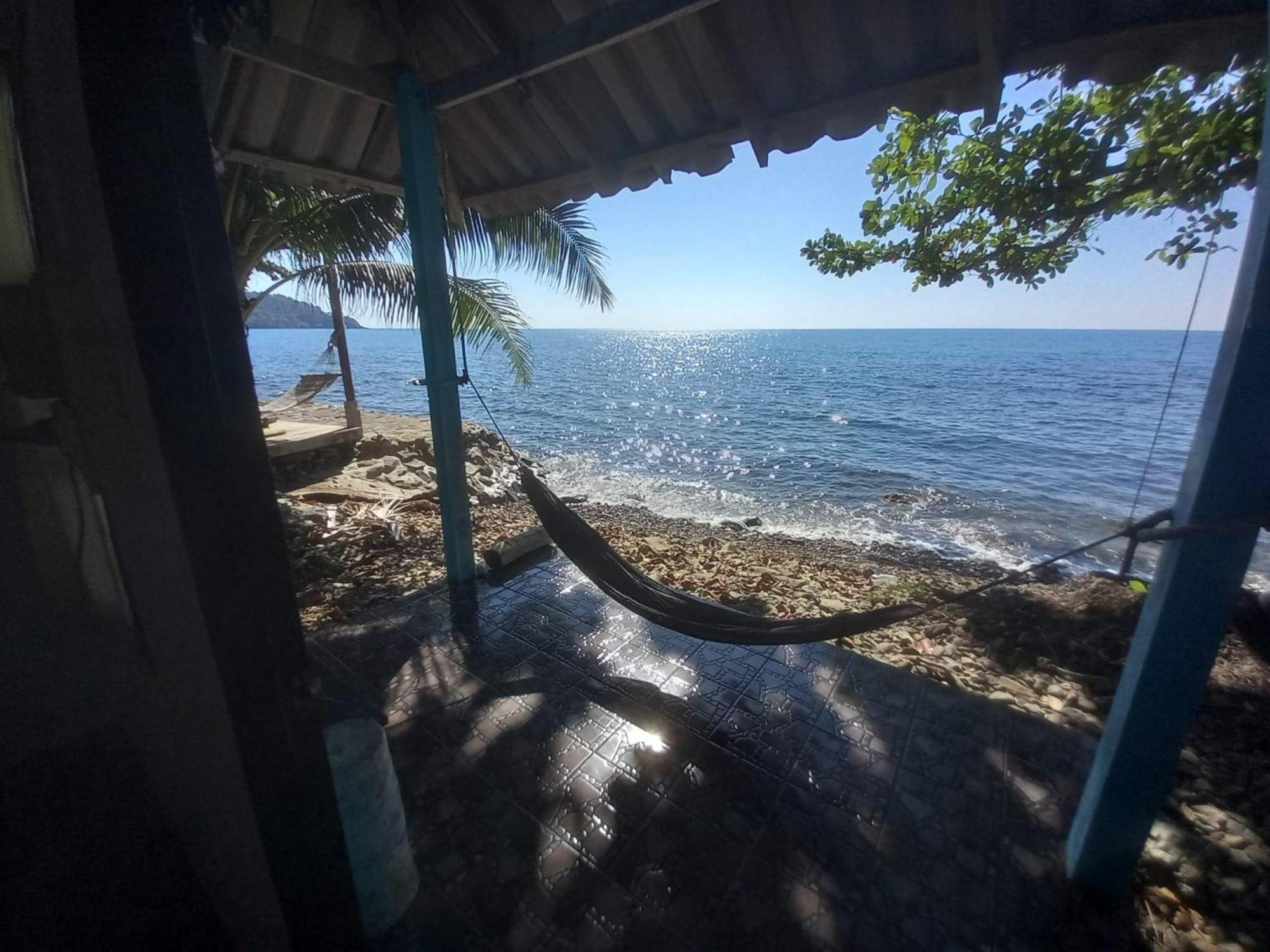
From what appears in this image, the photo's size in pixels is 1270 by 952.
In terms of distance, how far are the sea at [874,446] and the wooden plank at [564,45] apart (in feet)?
8.48

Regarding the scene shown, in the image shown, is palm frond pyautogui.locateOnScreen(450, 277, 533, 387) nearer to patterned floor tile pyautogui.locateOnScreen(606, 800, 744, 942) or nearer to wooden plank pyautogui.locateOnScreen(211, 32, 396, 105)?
wooden plank pyautogui.locateOnScreen(211, 32, 396, 105)

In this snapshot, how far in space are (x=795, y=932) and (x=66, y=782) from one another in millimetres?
1753

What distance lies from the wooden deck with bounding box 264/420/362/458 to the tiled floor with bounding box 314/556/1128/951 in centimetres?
440

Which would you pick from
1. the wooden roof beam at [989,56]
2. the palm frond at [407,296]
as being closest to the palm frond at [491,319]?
the palm frond at [407,296]

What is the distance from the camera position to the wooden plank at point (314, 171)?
2.45 meters

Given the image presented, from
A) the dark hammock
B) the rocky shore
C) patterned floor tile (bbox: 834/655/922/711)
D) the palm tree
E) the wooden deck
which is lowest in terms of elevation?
the rocky shore

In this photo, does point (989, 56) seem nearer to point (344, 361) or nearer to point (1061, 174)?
point (1061, 174)

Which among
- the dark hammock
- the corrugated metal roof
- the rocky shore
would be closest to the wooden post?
the rocky shore

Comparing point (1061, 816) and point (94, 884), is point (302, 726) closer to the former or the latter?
point (94, 884)

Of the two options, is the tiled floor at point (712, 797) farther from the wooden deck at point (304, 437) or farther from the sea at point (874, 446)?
the wooden deck at point (304, 437)

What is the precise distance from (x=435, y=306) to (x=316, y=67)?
1007mm

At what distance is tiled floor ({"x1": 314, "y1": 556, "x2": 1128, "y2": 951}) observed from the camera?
4.39 ft

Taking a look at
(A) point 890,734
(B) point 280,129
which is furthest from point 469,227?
(A) point 890,734

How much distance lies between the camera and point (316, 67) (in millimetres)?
2045
